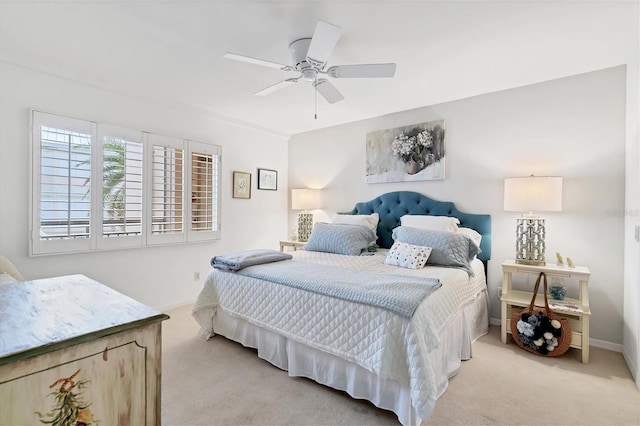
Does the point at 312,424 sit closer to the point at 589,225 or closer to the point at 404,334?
the point at 404,334

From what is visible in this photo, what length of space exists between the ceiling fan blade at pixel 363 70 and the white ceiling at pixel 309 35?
257mm

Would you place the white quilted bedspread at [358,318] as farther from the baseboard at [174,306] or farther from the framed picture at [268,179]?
the framed picture at [268,179]

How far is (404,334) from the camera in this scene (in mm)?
1632

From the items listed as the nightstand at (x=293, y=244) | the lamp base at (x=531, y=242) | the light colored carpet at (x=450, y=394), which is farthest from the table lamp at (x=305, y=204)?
the lamp base at (x=531, y=242)

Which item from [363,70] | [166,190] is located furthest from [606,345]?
[166,190]

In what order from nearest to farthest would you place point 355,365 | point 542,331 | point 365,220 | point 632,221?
point 355,365
point 632,221
point 542,331
point 365,220

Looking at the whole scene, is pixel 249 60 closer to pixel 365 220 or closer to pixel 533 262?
pixel 365 220

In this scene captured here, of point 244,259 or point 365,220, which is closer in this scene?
point 244,259

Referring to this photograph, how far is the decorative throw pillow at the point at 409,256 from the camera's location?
102 inches

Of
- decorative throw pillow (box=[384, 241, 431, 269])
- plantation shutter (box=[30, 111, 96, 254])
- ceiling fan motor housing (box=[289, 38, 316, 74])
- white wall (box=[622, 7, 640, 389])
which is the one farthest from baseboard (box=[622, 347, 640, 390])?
plantation shutter (box=[30, 111, 96, 254])

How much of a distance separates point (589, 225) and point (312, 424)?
2.87 meters

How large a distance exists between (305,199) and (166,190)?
1.86 metres

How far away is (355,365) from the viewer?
1.87 m

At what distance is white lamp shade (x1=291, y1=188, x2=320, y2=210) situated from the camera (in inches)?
178
